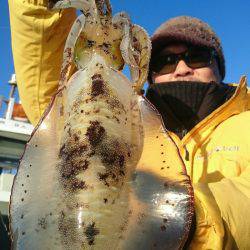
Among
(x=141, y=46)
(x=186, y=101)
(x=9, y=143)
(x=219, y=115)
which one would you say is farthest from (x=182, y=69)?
(x=9, y=143)

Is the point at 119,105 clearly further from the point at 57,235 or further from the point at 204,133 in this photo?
the point at 204,133

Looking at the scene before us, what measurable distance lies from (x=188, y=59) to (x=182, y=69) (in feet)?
0.32

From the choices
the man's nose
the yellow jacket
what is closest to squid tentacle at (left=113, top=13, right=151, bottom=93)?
the yellow jacket

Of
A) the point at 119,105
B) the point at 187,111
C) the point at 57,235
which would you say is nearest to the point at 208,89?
the point at 187,111

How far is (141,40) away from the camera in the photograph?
155 centimetres

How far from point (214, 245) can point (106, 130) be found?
518 millimetres

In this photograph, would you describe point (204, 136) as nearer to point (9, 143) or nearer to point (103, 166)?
point (103, 166)

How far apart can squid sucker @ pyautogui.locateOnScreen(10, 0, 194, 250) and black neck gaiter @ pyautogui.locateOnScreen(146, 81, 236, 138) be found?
131cm

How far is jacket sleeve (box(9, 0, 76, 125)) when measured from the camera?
2.54m

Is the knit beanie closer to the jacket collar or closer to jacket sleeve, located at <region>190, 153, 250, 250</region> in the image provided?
the jacket collar

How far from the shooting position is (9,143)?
8.42 metres

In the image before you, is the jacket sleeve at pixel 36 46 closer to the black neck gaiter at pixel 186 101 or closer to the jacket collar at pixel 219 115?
the black neck gaiter at pixel 186 101

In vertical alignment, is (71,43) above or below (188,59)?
above

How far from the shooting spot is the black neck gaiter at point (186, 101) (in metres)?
2.78
